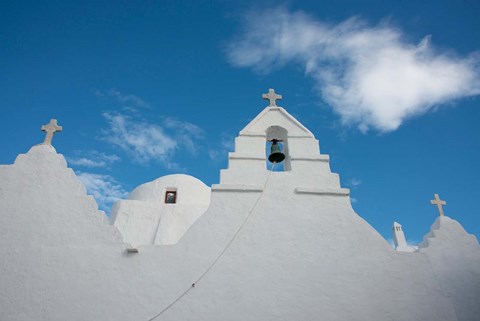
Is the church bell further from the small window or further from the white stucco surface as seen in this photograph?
the small window

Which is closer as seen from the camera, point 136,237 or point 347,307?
point 347,307

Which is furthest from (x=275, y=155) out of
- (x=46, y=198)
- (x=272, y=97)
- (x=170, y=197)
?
(x=170, y=197)

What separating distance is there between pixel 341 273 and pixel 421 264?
1.60 meters

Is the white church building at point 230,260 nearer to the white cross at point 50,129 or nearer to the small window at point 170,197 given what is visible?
the white cross at point 50,129

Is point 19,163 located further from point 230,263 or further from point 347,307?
point 347,307

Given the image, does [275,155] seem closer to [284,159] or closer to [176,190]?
[284,159]

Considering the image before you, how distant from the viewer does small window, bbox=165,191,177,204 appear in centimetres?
1516

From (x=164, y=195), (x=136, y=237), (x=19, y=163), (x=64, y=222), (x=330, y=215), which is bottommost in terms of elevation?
(x=64, y=222)

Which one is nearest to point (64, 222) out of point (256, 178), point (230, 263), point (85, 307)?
point (85, 307)

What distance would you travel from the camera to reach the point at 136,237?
43.8 feet

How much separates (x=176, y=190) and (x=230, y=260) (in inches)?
368

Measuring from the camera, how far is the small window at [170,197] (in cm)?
1516

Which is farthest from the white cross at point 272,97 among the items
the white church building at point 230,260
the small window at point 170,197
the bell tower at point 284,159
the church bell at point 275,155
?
the small window at point 170,197

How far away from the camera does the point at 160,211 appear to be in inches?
563
